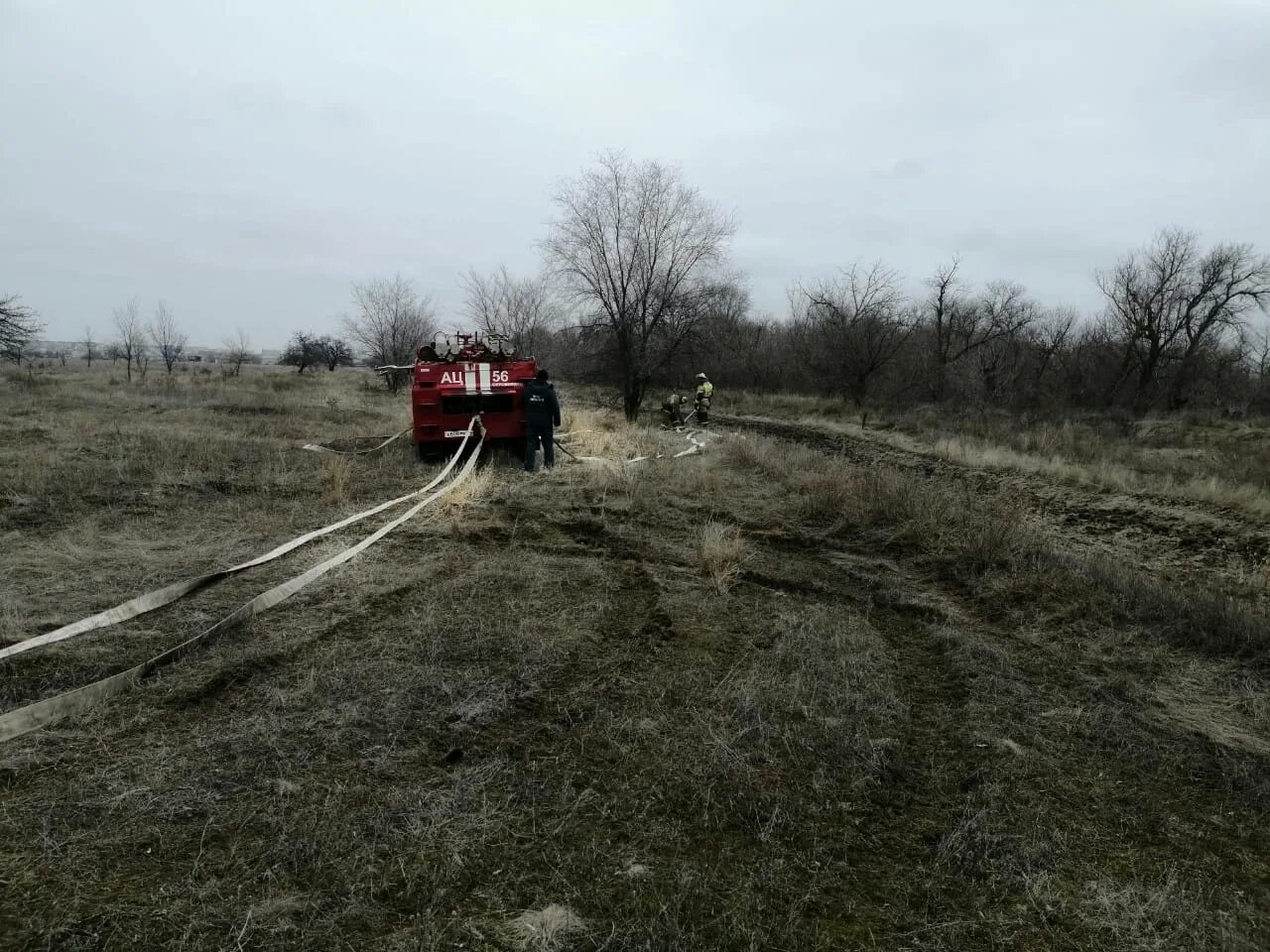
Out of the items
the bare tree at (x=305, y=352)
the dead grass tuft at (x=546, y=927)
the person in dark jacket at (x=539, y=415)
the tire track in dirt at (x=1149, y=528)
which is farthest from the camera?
the bare tree at (x=305, y=352)

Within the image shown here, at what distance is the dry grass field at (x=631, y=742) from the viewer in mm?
2318

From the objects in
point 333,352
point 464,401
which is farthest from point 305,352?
point 464,401

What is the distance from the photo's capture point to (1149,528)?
33.3 ft

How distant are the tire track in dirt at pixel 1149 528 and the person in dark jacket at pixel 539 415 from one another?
7.35 m

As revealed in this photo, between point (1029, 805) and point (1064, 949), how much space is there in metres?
0.78

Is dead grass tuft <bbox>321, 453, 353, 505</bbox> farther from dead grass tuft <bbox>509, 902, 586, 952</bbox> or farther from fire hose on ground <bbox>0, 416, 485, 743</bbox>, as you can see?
dead grass tuft <bbox>509, 902, 586, 952</bbox>

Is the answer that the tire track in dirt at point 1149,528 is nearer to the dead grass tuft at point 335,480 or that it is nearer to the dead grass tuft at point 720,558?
the dead grass tuft at point 720,558

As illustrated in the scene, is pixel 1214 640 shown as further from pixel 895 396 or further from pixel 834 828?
pixel 895 396

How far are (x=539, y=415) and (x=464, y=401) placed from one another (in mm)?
1545

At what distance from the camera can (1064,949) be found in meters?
2.24

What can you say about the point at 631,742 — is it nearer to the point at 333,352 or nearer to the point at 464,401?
the point at 464,401

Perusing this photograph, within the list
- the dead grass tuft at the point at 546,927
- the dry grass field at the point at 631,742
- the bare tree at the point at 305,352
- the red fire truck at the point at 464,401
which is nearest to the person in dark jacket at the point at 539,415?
the red fire truck at the point at 464,401

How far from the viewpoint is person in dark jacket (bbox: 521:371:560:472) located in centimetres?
1034

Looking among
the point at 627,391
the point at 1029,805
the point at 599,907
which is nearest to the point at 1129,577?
the point at 1029,805
